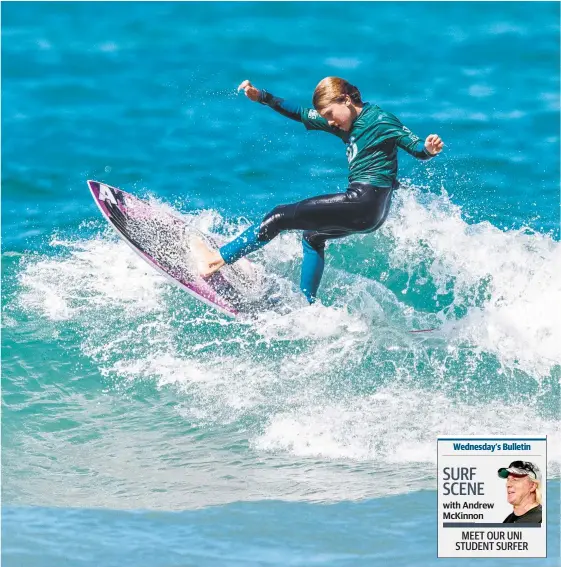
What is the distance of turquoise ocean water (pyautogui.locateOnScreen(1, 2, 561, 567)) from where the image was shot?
741cm

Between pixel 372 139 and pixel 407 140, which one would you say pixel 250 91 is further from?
pixel 407 140

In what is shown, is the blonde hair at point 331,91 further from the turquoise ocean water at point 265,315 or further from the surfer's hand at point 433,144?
the turquoise ocean water at point 265,315

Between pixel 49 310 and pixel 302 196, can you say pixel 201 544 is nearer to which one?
pixel 49 310

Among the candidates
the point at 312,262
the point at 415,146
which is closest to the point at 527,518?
the point at 415,146

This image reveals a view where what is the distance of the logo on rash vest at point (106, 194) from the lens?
34.3 ft

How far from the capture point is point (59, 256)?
11.4m

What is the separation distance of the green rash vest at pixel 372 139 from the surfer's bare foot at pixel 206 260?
154cm

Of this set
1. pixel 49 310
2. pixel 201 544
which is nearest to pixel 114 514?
pixel 201 544

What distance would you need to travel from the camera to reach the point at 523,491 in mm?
7102

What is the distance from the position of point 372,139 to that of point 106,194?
123 inches

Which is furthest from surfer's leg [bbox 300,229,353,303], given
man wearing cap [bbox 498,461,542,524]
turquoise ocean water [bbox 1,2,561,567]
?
man wearing cap [bbox 498,461,542,524]

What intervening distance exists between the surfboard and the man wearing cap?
3.39 metres

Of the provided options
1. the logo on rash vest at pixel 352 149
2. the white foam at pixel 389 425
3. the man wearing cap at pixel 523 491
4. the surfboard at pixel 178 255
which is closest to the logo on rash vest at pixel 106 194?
the surfboard at pixel 178 255

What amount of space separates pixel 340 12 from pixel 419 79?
7.51 feet
